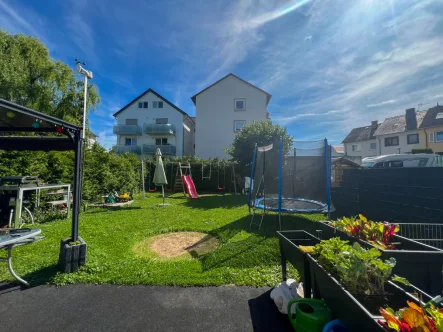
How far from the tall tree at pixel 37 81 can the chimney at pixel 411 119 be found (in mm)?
33171

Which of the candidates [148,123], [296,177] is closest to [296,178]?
[296,177]

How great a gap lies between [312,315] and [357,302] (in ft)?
1.77

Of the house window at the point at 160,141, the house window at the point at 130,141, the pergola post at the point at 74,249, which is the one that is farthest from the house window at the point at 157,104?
the pergola post at the point at 74,249

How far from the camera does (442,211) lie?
3.26 metres

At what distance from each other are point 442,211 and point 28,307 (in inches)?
231

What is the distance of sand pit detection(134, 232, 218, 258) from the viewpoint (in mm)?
3727

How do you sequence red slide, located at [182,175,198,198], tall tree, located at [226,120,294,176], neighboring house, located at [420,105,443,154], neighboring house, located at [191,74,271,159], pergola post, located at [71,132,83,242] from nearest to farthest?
pergola post, located at [71,132,83,242], red slide, located at [182,175,198,198], tall tree, located at [226,120,294,176], neighboring house, located at [191,74,271,159], neighboring house, located at [420,105,443,154]

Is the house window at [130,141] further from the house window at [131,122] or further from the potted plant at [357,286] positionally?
the potted plant at [357,286]

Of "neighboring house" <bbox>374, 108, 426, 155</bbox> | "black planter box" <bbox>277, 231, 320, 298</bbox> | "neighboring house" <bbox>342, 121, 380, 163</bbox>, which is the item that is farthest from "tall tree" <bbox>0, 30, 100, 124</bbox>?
"neighboring house" <bbox>374, 108, 426, 155</bbox>

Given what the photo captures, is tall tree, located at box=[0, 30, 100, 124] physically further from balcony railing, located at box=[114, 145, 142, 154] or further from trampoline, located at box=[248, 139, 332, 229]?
trampoline, located at box=[248, 139, 332, 229]

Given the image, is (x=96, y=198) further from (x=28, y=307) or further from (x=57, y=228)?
(x=28, y=307)

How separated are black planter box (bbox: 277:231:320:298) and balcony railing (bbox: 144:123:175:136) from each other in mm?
22644

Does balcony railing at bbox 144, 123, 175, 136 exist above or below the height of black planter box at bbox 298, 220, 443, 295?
above

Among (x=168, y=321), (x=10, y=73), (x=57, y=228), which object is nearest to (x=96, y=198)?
(x=57, y=228)
